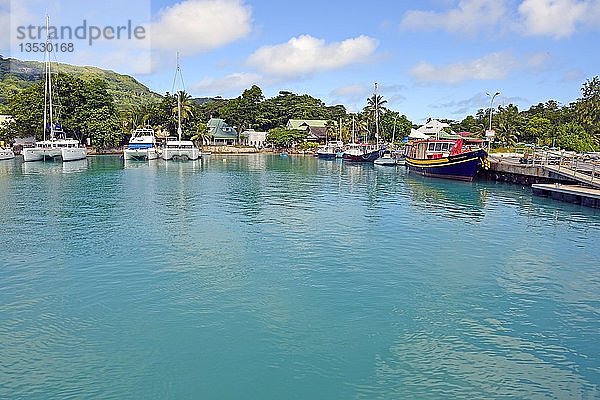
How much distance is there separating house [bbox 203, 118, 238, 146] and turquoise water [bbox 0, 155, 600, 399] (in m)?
92.8

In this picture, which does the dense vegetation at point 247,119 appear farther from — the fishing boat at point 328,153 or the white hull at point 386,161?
the white hull at point 386,161

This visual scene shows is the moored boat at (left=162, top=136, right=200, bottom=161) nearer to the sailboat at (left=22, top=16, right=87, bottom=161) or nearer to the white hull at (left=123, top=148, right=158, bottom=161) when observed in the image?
the white hull at (left=123, top=148, right=158, bottom=161)

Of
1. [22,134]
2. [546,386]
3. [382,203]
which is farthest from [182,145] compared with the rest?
[546,386]

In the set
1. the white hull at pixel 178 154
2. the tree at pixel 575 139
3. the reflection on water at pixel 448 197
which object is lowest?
the reflection on water at pixel 448 197

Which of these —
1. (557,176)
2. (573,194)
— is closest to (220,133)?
(557,176)

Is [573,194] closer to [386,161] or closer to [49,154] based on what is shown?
[386,161]

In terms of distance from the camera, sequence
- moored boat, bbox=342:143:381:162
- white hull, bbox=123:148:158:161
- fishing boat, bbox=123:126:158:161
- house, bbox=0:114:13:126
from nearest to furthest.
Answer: white hull, bbox=123:148:158:161, fishing boat, bbox=123:126:158:161, moored boat, bbox=342:143:381:162, house, bbox=0:114:13:126

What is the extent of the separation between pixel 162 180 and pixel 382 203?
24.4 metres

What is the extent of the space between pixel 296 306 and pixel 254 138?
113 m

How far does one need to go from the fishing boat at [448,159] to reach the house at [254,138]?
65.3 m

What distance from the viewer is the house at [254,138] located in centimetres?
12406

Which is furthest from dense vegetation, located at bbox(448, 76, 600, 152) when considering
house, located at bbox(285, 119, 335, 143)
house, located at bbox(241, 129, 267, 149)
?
house, located at bbox(241, 129, 267, 149)

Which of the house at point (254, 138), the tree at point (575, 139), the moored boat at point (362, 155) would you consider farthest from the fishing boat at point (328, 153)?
the tree at point (575, 139)

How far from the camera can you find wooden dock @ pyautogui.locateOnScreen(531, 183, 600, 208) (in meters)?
33.0
